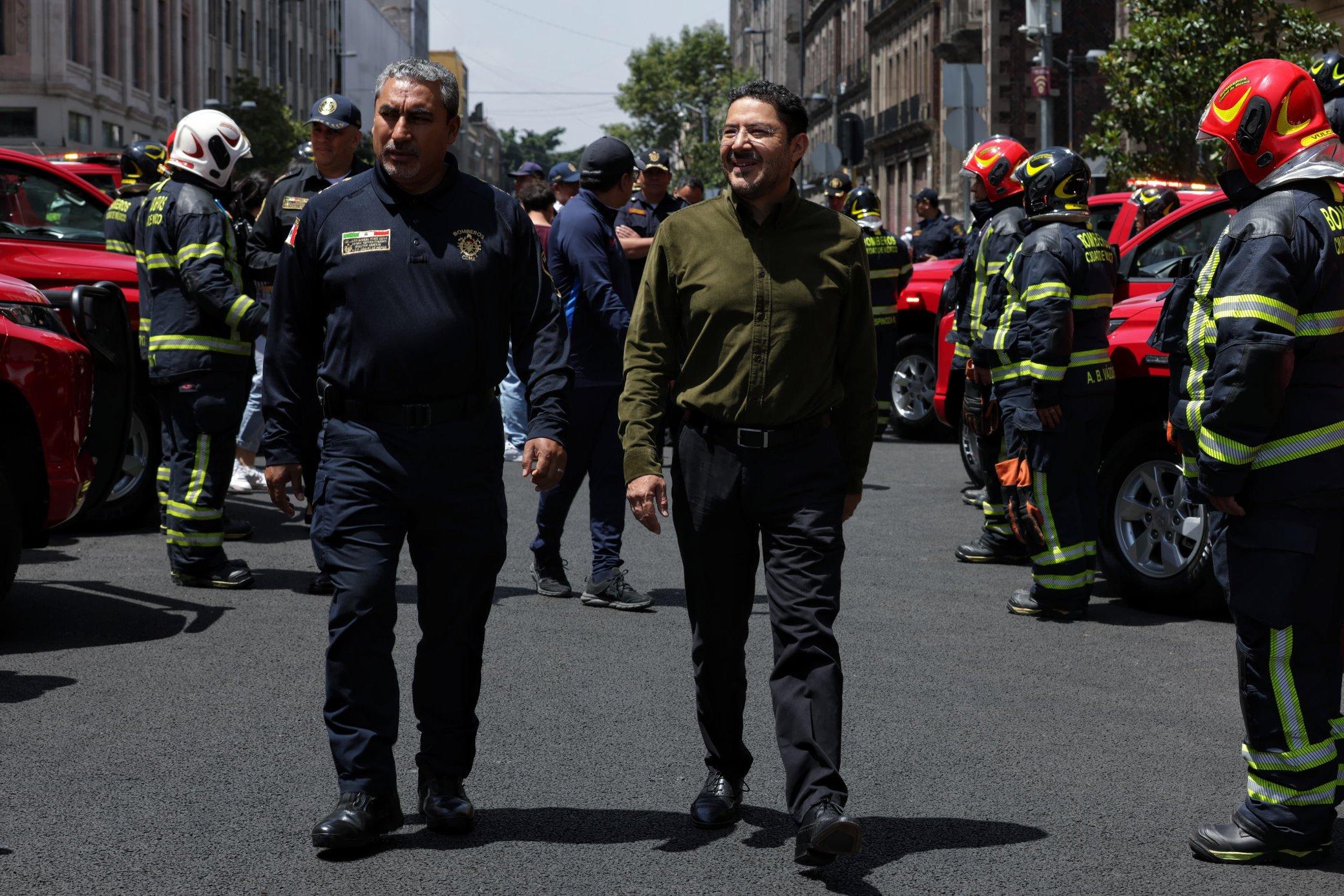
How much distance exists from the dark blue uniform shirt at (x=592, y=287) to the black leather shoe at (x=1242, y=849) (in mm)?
4130

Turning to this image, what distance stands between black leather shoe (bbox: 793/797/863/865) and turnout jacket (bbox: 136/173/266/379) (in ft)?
15.3

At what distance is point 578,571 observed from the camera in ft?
29.4

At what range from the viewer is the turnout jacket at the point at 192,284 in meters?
7.92

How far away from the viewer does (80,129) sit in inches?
1859

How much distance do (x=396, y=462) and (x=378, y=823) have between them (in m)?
0.93

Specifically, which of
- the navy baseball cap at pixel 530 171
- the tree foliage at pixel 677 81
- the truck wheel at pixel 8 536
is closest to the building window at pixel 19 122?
the navy baseball cap at pixel 530 171

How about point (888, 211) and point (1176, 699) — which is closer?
point (1176, 699)

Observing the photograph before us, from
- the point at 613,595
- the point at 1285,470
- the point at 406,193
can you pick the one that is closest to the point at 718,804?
the point at 1285,470

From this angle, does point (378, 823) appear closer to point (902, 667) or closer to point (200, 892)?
point (200, 892)

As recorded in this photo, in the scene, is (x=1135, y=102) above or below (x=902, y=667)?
above

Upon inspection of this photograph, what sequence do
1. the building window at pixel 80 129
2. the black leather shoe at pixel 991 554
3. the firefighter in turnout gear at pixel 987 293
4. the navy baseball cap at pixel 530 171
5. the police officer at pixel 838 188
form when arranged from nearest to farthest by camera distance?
the firefighter in turnout gear at pixel 987 293
the black leather shoe at pixel 991 554
the navy baseball cap at pixel 530 171
the police officer at pixel 838 188
the building window at pixel 80 129

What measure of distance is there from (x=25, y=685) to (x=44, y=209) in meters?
5.35

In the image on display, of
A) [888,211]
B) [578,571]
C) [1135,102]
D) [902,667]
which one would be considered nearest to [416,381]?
[902,667]

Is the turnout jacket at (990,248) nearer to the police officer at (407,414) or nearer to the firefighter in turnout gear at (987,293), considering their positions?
the firefighter in turnout gear at (987,293)
